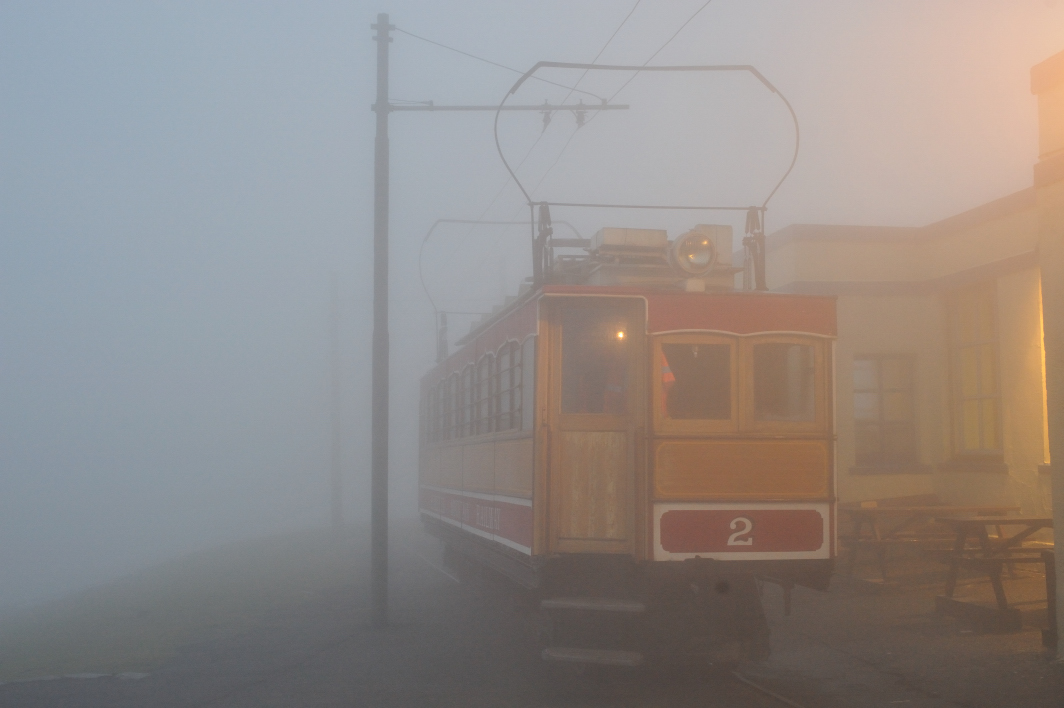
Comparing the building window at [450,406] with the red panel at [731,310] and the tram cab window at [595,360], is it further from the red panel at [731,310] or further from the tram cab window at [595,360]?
the red panel at [731,310]

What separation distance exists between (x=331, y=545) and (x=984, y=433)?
1665cm

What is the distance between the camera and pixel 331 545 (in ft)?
85.1

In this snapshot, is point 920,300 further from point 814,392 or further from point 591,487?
point 591,487

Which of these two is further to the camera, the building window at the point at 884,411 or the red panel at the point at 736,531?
the building window at the point at 884,411

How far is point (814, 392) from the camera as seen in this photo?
854 cm

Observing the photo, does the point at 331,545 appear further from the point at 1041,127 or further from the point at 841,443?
the point at 1041,127

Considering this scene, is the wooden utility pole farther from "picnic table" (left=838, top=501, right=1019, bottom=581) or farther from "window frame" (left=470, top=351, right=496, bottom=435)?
"picnic table" (left=838, top=501, right=1019, bottom=581)

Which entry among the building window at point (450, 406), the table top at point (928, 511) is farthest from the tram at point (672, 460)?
the table top at point (928, 511)

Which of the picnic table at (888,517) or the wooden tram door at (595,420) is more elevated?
the wooden tram door at (595,420)

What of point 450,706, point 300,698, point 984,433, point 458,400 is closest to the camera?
point 450,706

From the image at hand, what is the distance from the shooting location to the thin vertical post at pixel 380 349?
1184 centimetres

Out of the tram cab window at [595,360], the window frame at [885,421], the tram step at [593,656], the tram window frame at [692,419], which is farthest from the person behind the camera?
the window frame at [885,421]

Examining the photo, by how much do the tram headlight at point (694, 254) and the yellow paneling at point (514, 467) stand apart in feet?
6.64

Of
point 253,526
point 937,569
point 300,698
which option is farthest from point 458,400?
point 253,526
